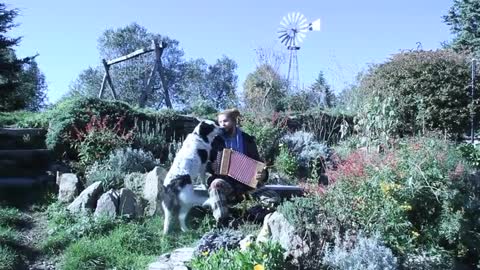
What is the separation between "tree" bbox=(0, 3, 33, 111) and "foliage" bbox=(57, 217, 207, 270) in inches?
393

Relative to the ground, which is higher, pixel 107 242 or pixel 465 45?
pixel 465 45

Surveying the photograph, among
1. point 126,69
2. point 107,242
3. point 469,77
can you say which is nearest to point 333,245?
point 107,242

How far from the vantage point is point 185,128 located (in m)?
9.76

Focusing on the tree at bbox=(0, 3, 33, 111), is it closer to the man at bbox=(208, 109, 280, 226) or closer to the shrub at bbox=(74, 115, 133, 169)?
the shrub at bbox=(74, 115, 133, 169)

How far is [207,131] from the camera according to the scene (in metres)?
5.75

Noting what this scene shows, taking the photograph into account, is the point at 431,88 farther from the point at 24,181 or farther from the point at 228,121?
the point at 24,181

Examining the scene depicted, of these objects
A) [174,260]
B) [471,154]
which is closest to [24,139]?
[174,260]

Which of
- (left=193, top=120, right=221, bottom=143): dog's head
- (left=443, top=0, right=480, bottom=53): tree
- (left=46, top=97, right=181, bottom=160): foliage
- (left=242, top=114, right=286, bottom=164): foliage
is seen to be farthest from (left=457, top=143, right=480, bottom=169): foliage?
(left=443, top=0, right=480, bottom=53): tree

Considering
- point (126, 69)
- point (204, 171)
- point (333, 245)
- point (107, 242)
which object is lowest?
point (107, 242)

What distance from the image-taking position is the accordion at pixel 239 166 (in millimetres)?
5484

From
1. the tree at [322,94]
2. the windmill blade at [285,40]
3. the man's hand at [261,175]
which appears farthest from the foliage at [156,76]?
the man's hand at [261,175]

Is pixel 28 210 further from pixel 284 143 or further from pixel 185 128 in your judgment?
pixel 284 143

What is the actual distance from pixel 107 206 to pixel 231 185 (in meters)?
1.43

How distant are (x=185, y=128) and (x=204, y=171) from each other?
4072 mm
